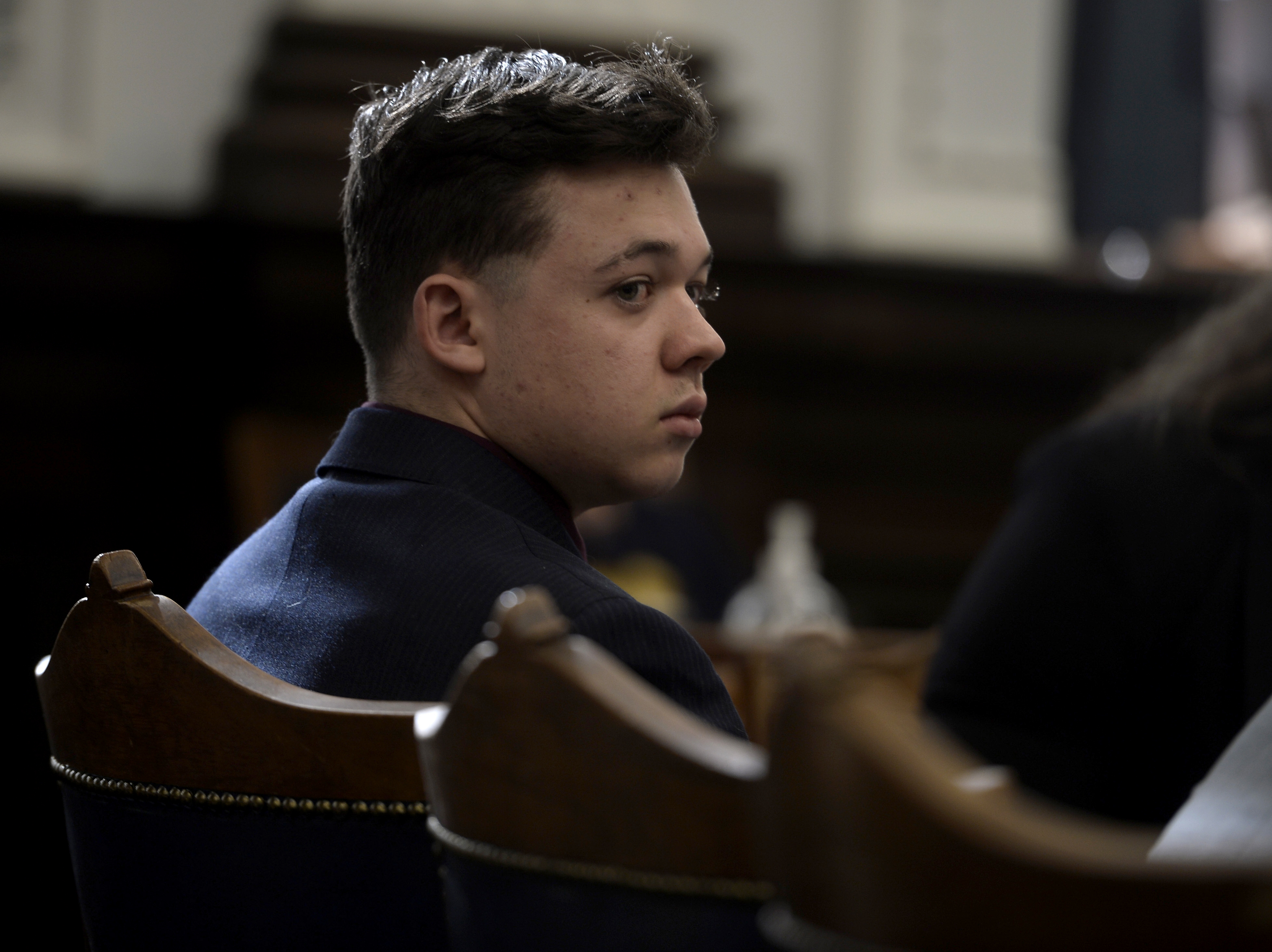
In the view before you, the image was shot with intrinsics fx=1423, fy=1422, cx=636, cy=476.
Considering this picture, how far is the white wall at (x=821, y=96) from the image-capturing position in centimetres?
372

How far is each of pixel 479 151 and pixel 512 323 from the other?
0.44 feet

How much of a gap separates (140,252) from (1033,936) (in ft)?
11.3

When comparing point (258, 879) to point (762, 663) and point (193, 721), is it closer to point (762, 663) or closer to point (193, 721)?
point (193, 721)

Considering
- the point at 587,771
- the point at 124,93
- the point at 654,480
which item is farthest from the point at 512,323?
the point at 124,93

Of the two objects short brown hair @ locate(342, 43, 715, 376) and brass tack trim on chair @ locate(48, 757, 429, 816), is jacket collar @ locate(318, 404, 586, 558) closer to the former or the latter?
short brown hair @ locate(342, 43, 715, 376)

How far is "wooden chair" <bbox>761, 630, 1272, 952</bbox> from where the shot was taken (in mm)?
461

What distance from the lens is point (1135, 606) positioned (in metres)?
1.54

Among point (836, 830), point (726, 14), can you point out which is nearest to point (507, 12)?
point (726, 14)

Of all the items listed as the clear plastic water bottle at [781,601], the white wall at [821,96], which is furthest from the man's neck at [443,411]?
the white wall at [821,96]

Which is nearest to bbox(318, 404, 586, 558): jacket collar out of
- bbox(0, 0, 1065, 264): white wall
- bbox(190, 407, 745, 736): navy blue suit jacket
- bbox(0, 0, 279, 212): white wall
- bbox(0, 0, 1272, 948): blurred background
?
bbox(190, 407, 745, 736): navy blue suit jacket

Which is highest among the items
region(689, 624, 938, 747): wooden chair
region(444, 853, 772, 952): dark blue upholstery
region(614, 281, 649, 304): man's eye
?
region(614, 281, 649, 304): man's eye

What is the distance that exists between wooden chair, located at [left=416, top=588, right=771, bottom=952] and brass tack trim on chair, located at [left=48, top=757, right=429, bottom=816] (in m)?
0.15

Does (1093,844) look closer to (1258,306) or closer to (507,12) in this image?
(1258,306)

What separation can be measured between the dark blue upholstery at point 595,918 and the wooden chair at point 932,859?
5cm
